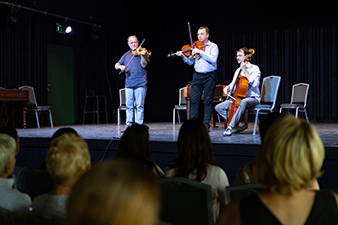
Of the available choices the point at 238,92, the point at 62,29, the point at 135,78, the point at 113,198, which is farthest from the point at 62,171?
the point at 62,29

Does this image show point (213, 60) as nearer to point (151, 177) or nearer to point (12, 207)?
point (12, 207)

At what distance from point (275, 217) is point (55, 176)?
0.80 metres

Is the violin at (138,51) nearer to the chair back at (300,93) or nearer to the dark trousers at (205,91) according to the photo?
the dark trousers at (205,91)

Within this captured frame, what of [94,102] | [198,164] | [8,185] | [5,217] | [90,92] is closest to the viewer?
[5,217]

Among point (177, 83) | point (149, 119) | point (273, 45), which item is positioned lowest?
point (149, 119)

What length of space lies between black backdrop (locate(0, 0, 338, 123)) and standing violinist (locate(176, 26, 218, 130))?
4.59m

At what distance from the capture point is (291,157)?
1.01 meters

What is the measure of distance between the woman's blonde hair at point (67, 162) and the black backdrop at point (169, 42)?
7.35 m

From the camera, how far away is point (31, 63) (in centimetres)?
895

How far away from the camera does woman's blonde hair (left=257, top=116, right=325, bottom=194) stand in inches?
39.9

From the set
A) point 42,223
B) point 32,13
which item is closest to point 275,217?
point 42,223

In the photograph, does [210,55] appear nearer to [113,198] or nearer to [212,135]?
[212,135]

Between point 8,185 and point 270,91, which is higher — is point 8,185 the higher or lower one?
the lower one

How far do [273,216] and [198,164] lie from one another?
102 centimetres
